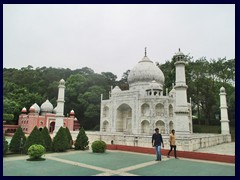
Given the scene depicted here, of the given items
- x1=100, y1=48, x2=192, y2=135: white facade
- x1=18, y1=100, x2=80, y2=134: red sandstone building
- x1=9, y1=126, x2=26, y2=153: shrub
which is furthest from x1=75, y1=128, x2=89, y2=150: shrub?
A: x1=18, y1=100, x2=80, y2=134: red sandstone building

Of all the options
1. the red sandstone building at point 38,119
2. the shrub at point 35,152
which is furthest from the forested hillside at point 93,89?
the shrub at point 35,152

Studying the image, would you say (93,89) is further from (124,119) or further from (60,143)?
(60,143)

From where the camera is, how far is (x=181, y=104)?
14344 mm

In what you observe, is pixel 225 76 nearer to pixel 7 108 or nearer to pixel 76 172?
pixel 76 172

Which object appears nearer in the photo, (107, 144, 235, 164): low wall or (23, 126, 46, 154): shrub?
(107, 144, 235, 164): low wall

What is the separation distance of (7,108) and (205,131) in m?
28.8

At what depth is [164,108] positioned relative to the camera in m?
25.2

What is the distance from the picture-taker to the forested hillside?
104 ft

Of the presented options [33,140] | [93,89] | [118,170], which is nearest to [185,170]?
[118,170]

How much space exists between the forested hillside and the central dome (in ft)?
20.8

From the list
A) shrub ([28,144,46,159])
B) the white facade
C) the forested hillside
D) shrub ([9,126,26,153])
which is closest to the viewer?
shrub ([28,144,46,159])

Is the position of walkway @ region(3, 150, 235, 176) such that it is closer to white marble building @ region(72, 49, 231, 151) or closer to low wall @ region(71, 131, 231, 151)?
low wall @ region(71, 131, 231, 151)

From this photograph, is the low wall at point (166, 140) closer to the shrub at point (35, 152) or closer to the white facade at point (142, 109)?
the shrub at point (35, 152)
